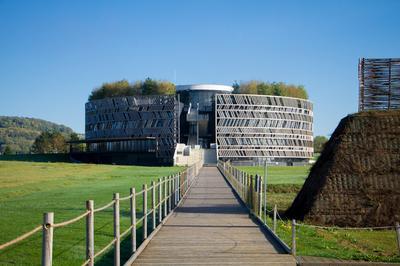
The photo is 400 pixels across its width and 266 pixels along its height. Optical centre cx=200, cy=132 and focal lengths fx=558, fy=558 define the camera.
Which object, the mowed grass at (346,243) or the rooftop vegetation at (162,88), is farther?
the rooftop vegetation at (162,88)

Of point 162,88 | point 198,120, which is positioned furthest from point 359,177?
point 162,88

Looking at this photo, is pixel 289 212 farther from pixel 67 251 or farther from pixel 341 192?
pixel 67 251

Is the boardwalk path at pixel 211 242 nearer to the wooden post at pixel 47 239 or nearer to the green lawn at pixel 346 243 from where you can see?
the green lawn at pixel 346 243

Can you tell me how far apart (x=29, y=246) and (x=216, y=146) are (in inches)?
3656

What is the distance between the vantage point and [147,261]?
1002 centimetres

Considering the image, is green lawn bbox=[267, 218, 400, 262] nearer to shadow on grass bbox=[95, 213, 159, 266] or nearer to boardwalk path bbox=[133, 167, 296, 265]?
boardwalk path bbox=[133, 167, 296, 265]

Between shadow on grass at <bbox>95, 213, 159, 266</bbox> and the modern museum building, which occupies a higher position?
the modern museum building

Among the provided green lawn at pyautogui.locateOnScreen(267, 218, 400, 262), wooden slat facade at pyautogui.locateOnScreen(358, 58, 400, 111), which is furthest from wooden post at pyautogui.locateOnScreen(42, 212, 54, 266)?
A: wooden slat facade at pyautogui.locateOnScreen(358, 58, 400, 111)

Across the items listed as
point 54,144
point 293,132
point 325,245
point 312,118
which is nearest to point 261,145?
point 293,132

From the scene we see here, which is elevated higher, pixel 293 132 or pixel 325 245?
pixel 293 132

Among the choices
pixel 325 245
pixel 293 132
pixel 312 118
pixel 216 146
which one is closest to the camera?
pixel 325 245

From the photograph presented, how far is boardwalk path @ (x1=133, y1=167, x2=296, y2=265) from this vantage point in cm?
1015

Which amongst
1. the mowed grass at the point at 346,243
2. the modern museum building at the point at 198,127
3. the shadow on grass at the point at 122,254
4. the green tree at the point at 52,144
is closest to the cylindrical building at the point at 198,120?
the modern museum building at the point at 198,127

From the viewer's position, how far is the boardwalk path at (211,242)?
10154 millimetres
